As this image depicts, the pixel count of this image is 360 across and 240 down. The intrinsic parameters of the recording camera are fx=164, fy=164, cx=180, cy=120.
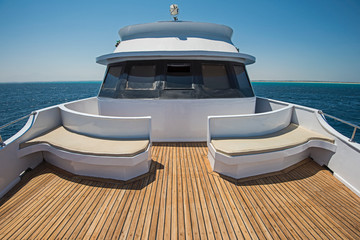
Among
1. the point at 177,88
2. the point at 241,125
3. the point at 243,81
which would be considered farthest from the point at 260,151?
the point at 243,81

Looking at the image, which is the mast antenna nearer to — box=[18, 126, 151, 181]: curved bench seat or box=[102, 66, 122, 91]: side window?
box=[102, 66, 122, 91]: side window

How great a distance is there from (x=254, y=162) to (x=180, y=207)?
6.61 feet

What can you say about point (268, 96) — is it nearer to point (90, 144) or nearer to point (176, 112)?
point (176, 112)

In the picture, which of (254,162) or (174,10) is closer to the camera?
(254,162)

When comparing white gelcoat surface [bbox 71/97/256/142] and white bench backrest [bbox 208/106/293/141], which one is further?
white gelcoat surface [bbox 71/97/256/142]

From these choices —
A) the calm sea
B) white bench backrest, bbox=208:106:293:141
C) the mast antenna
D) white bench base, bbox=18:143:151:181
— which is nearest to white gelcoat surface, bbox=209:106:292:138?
white bench backrest, bbox=208:106:293:141

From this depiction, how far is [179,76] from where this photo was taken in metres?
5.63

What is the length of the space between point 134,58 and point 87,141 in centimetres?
309

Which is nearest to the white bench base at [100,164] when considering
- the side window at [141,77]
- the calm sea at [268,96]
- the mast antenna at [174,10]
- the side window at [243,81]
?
the side window at [141,77]

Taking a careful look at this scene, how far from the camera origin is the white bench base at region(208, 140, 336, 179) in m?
3.69

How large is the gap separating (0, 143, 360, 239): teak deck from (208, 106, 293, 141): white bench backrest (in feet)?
3.65

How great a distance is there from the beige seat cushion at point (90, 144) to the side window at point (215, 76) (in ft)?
9.89

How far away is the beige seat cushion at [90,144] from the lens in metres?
3.60

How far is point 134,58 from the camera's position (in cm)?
557
